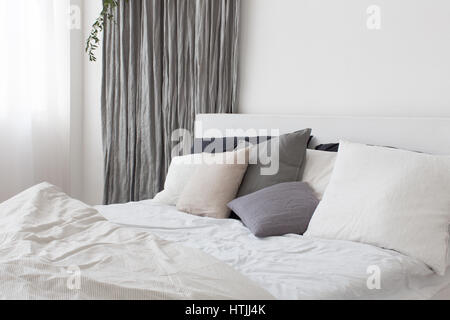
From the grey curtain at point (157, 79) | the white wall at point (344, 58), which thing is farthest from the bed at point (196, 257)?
the grey curtain at point (157, 79)

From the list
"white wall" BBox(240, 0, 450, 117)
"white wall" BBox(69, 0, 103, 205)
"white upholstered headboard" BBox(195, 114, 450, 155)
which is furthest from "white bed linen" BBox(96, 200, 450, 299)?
"white wall" BBox(69, 0, 103, 205)

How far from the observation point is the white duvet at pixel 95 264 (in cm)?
113

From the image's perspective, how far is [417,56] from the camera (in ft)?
7.07

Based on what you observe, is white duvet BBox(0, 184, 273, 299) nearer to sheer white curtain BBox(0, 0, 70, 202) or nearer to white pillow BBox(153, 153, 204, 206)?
white pillow BBox(153, 153, 204, 206)

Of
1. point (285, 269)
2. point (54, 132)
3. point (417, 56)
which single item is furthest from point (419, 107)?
point (54, 132)

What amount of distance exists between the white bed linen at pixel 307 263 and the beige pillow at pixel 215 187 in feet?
0.62

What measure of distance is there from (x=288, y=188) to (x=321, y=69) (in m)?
0.81

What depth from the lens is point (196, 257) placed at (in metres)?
1.41

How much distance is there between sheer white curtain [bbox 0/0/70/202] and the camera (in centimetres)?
341

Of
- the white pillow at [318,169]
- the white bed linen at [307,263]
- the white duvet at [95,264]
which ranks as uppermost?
the white pillow at [318,169]

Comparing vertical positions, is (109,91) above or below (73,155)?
above

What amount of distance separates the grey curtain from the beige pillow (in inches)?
30.7

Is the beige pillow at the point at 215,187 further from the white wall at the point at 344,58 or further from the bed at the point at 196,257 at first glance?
the white wall at the point at 344,58
